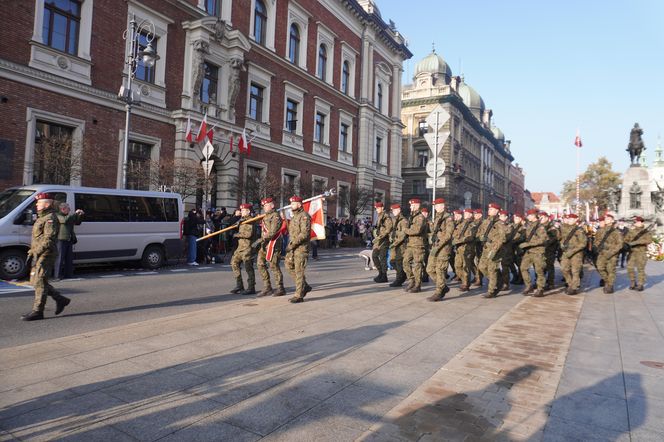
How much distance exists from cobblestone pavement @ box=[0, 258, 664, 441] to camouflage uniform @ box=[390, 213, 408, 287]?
365 cm

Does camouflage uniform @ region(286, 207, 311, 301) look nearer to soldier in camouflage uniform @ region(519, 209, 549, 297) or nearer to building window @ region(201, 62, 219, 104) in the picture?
soldier in camouflage uniform @ region(519, 209, 549, 297)

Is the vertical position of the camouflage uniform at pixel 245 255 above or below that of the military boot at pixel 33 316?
above

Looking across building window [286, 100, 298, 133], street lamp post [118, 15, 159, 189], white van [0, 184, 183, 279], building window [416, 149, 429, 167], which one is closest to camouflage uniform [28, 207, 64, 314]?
white van [0, 184, 183, 279]

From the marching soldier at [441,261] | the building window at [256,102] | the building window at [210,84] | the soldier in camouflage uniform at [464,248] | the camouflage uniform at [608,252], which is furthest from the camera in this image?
the building window at [256,102]

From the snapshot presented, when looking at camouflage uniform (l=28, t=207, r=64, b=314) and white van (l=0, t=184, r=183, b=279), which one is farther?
white van (l=0, t=184, r=183, b=279)

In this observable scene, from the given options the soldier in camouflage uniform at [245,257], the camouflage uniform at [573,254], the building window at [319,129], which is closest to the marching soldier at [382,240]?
the soldier in camouflage uniform at [245,257]

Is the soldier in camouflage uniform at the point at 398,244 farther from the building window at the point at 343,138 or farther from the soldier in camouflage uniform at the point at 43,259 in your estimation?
the building window at the point at 343,138

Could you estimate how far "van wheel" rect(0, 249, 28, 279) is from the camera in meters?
9.77

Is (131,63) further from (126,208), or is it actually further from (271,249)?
(271,249)

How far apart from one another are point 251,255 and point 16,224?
5272mm

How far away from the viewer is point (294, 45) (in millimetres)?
28797

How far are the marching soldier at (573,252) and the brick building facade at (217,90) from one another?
43.7 feet

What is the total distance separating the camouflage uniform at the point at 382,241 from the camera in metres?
10.9

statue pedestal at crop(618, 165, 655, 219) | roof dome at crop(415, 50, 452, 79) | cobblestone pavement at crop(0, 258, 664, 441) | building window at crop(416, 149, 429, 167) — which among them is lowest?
cobblestone pavement at crop(0, 258, 664, 441)
